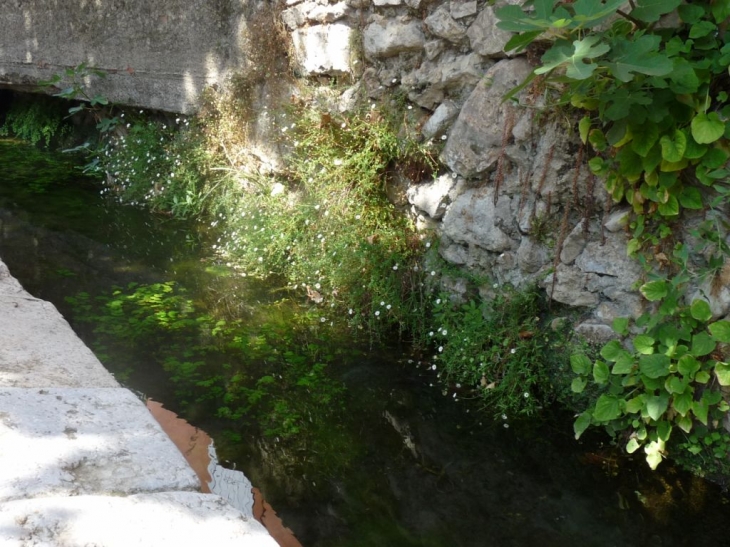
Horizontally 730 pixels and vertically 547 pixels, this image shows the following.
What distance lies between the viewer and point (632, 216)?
324 cm

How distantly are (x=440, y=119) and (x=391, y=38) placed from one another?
706mm

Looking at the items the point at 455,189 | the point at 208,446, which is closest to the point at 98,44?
the point at 455,189

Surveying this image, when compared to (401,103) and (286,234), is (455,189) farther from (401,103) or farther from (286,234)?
(286,234)

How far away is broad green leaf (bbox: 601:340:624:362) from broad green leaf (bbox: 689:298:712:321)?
357mm

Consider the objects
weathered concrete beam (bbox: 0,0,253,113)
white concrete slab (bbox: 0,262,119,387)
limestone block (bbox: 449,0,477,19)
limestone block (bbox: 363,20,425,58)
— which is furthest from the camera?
weathered concrete beam (bbox: 0,0,253,113)

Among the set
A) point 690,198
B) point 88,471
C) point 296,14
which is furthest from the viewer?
point 296,14

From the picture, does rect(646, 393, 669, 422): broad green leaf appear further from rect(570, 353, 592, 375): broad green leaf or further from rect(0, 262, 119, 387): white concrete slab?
rect(0, 262, 119, 387): white concrete slab

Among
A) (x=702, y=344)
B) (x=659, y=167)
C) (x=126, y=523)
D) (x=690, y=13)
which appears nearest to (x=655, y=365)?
(x=702, y=344)

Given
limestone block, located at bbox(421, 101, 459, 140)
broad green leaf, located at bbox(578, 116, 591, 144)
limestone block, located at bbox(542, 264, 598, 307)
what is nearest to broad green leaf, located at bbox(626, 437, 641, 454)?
limestone block, located at bbox(542, 264, 598, 307)

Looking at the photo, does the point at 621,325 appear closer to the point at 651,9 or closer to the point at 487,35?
the point at 651,9

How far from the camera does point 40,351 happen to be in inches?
117

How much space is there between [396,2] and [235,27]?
2.01m

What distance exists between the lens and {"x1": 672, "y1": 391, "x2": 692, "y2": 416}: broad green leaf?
295cm

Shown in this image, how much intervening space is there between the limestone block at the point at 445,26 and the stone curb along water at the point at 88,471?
2656 mm
